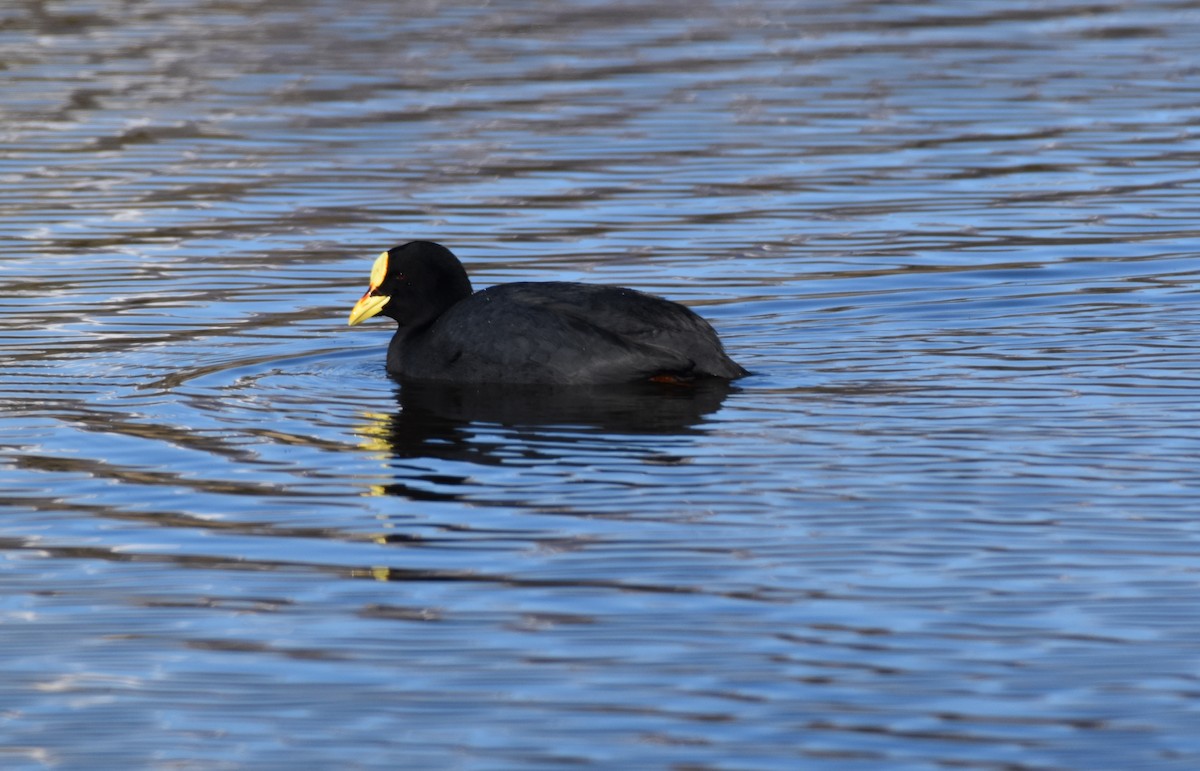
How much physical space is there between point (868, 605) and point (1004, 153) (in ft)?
38.7

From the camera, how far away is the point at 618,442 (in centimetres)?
942

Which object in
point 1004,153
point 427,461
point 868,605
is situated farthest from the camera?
point 1004,153

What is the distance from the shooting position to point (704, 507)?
8062 millimetres

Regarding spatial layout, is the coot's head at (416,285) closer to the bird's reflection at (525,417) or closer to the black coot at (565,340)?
the black coot at (565,340)

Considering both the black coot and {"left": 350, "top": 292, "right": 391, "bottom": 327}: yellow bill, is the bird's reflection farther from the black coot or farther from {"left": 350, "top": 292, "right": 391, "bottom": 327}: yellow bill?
{"left": 350, "top": 292, "right": 391, "bottom": 327}: yellow bill

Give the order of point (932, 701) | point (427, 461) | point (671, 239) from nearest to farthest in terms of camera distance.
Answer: point (932, 701) < point (427, 461) < point (671, 239)

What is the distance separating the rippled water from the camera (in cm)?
610

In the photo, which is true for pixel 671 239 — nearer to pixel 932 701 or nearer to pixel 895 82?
pixel 895 82

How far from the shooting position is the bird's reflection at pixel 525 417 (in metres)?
9.54

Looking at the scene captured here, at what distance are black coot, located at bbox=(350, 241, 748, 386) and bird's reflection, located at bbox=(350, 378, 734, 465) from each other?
0.08 m

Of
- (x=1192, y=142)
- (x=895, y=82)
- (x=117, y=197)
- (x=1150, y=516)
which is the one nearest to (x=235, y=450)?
(x=1150, y=516)

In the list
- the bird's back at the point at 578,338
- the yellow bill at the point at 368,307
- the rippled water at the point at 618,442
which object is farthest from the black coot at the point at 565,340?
the yellow bill at the point at 368,307

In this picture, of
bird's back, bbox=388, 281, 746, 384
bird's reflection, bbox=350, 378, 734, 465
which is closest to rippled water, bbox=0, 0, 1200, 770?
bird's reflection, bbox=350, 378, 734, 465

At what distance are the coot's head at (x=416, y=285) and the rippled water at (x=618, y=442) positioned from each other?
0.41 m
